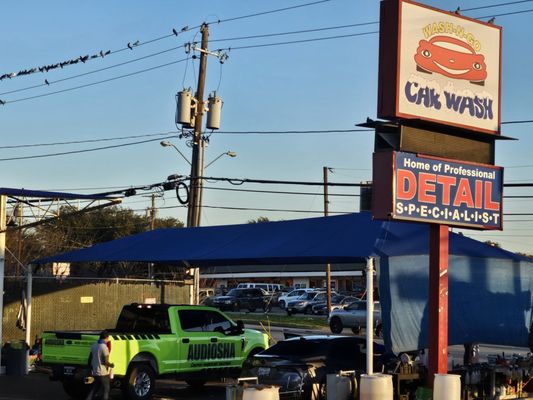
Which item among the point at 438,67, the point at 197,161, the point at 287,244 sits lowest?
the point at 287,244

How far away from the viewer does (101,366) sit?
1530cm

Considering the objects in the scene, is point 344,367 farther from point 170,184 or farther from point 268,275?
point 268,275

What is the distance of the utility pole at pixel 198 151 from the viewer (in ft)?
93.6

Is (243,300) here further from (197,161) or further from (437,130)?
(437,130)

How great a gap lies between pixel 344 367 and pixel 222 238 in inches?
220

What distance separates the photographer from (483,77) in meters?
15.8

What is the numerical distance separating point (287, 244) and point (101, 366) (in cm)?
453

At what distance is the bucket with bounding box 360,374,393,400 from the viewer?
45.0 feet

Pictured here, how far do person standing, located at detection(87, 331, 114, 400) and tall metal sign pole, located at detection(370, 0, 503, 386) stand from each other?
5.44 m

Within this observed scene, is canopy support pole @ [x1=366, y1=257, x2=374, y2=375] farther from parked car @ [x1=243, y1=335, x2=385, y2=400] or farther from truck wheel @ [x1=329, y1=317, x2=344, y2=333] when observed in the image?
truck wheel @ [x1=329, y1=317, x2=344, y2=333]

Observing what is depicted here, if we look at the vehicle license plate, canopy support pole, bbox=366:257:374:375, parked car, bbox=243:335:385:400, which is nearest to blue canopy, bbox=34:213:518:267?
canopy support pole, bbox=366:257:374:375

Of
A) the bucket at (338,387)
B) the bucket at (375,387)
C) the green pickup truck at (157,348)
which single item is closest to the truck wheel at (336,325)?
the green pickup truck at (157,348)

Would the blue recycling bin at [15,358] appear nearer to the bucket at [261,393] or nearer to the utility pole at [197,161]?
the utility pole at [197,161]

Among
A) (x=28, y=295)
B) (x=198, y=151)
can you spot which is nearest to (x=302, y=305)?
(x=198, y=151)
